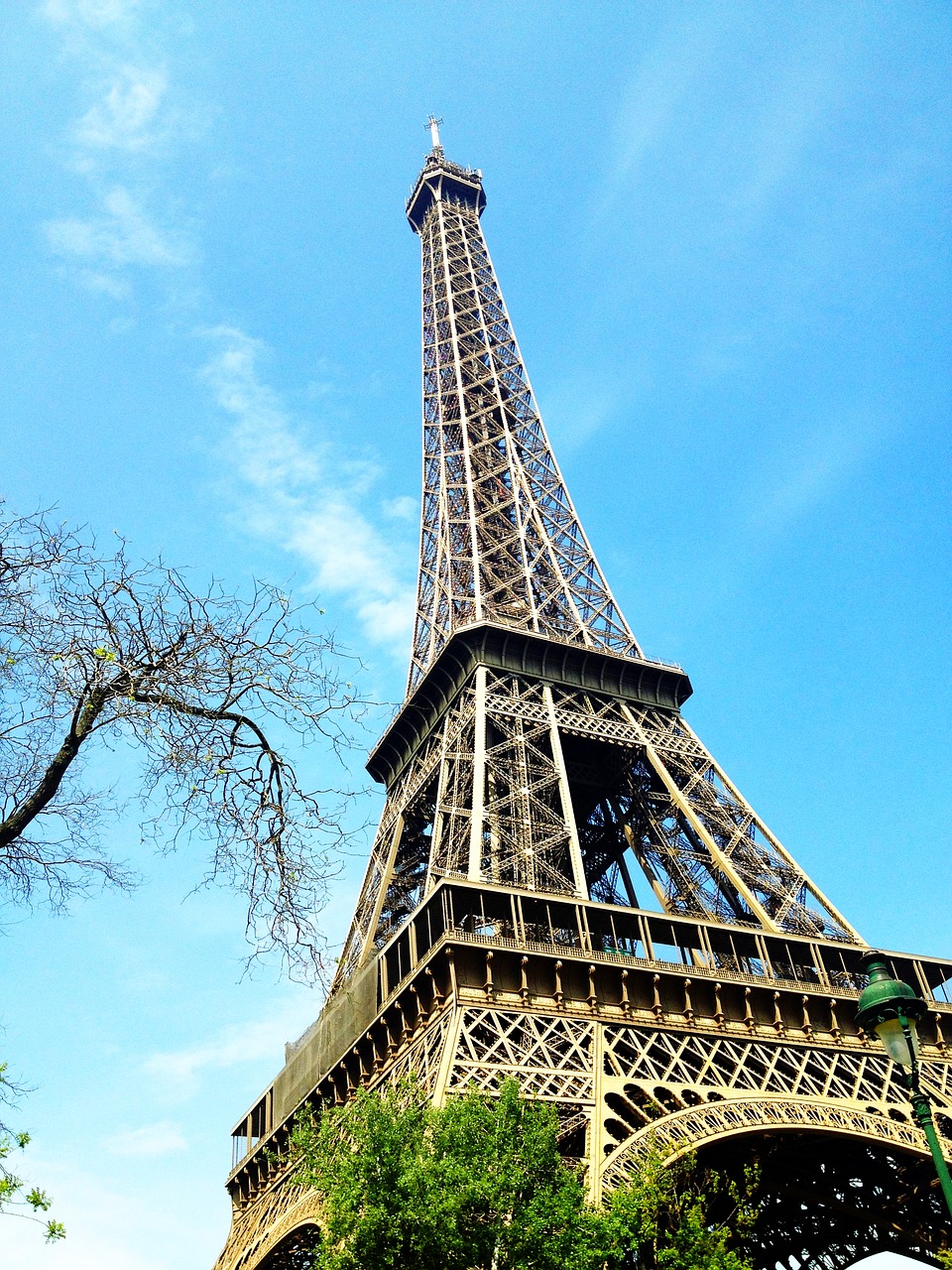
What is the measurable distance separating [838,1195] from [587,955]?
11461 millimetres

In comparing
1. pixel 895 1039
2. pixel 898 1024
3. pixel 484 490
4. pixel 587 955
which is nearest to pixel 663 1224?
pixel 587 955

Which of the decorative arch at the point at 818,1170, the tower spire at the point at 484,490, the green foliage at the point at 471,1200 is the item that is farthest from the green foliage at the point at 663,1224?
the tower spire at the point at 484,490

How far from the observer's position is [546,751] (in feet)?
139

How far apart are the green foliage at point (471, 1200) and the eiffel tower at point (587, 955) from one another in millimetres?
2579

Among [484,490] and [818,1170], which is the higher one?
[484,490]

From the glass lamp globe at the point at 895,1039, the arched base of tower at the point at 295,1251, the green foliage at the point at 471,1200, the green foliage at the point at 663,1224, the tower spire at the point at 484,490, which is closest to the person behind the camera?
the glass lamp globe at the point at 895,1039

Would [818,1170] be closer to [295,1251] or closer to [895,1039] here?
[295,1251]

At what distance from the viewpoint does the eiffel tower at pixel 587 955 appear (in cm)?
2805

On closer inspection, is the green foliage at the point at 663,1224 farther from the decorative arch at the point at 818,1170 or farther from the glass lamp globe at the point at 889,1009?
the glass lamp globe at the point at 889,1009

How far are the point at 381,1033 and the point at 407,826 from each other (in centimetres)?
1320

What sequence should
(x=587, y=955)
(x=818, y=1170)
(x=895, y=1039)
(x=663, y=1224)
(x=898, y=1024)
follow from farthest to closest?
1. (x=818, y=1170)
2. (x=587, y=955)
3. (x=663, y=1224)
4. (x=898, y=1024)
5. (x=895, y=1039)

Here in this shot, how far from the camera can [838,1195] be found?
108 feet

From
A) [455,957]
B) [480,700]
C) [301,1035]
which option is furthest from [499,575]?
[455,957]

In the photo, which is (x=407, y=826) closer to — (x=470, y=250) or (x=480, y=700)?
(x=480, y=700)
